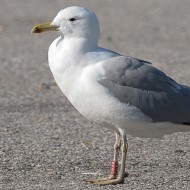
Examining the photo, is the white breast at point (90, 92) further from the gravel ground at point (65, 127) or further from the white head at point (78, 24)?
the gravel ground at point (65, 127)

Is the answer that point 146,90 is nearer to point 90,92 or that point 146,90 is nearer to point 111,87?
point 111,87

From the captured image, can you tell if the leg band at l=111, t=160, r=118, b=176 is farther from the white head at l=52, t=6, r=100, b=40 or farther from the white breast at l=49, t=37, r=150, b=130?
the white head at l=52, t=6, r=100, b=40

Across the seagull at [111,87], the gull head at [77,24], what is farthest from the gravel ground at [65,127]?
the gull head at [77,24]

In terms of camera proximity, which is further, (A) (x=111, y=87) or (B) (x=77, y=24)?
(B) (x=77, y=24)

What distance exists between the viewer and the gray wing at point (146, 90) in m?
6.11

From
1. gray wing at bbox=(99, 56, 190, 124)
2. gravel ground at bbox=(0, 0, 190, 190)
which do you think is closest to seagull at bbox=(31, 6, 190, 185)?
gray wing at bbox=(99, 56, 190, 124)

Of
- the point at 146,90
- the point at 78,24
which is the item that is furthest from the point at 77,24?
the point at 146,90

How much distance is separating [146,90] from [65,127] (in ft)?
7.84

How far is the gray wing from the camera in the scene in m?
6.11

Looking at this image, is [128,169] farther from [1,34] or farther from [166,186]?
[1,34]

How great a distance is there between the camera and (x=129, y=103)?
20.2 feet

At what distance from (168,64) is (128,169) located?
6.05 metres

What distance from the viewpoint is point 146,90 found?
625 centimetres

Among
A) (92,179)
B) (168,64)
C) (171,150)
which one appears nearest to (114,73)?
(92,179)
